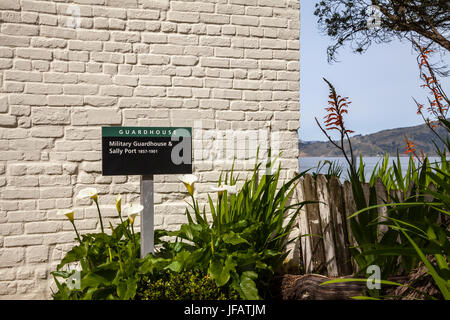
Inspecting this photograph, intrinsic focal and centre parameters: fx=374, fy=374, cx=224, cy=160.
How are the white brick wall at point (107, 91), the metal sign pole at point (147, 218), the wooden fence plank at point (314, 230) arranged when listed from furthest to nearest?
1. the white brick wall at point (107, 91)
2. the wooden fence plank at point (314, 230)
3. the metal sign pole at point (147, 218)

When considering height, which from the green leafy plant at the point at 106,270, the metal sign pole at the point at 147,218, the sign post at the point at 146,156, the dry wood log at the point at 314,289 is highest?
the sign post at the point at 146,156

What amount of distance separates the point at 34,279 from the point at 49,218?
45cm

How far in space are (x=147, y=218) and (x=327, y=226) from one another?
1.17 metres

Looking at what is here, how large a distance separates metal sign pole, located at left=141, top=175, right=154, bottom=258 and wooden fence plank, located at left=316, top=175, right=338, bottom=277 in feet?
3.56

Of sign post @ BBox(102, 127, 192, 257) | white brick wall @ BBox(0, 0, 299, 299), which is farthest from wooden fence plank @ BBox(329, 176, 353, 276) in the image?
sign post @ BBox(102, 127, 192, 257)

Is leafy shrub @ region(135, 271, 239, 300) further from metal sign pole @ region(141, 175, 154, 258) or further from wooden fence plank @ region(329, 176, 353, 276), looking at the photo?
wooden fence plank @ region(329, 176, 353, 276)

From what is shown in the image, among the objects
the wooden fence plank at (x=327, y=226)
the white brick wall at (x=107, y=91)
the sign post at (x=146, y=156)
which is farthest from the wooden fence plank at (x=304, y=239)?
the sign post at (x=146, y=156)

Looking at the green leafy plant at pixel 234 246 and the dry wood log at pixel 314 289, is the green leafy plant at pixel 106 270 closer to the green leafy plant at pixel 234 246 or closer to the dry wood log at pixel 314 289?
the green leafy plant at pixel 234 246

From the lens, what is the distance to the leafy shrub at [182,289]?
6.36ft

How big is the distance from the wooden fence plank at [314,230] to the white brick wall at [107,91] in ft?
1.54

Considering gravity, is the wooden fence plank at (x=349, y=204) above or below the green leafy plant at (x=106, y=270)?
above

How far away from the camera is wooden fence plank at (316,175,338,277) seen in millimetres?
2414

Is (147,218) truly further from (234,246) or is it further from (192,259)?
(234,246)
